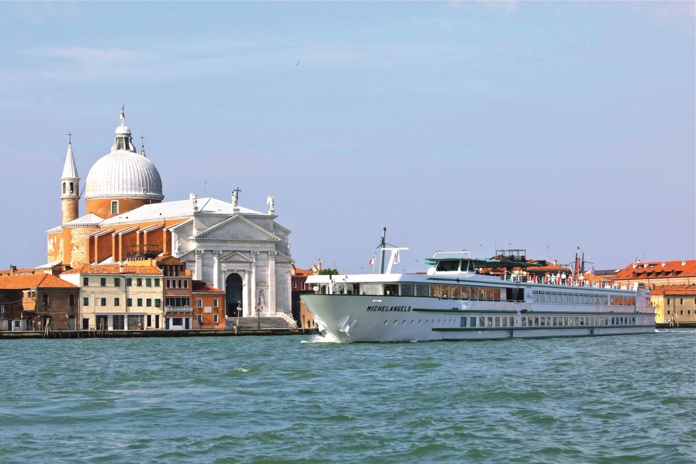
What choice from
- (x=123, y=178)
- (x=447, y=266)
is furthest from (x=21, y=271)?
(x=447, y=266)

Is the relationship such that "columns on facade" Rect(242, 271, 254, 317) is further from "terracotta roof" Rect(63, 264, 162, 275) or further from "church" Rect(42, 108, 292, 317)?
"terracotta roof" Rect(63, 264, 162, 275)

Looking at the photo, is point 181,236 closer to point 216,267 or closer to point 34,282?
point 216,267

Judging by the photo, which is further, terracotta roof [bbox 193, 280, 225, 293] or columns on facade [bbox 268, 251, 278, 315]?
columns on facade [bbox 268, 251, 278, 315]

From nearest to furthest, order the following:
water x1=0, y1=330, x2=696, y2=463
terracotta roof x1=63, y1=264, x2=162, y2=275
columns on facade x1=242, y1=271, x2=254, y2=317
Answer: water x1=0, y1=330, x2=696, y2=463 < terracotta roof x1=63, y1=264, x2=162, y2=275 < columns on facade x1=242, y1=271, x2=254, y2=317

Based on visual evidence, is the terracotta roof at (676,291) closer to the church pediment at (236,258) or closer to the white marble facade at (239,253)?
the white marble facade at (239,253)

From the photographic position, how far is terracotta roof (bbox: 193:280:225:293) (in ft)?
264

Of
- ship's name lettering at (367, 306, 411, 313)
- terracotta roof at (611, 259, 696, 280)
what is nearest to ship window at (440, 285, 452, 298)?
ship's name lettering at (367, 306, 411, 313)

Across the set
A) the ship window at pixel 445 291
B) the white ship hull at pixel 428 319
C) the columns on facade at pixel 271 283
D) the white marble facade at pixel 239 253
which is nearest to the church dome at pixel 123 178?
the white marble facade at pixel 239 253

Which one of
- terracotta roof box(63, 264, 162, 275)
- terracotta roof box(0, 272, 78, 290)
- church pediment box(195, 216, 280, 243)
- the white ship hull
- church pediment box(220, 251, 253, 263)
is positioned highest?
church pediment box(195, 216, 280, 243)

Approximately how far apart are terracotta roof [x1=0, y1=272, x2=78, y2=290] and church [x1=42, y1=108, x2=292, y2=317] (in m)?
8.65

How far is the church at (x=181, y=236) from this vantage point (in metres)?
84.9

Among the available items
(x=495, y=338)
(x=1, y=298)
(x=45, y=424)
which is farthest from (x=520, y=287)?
(x=45, y=424)

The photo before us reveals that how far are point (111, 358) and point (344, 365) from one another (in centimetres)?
1085

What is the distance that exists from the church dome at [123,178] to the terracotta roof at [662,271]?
50.6 meters
